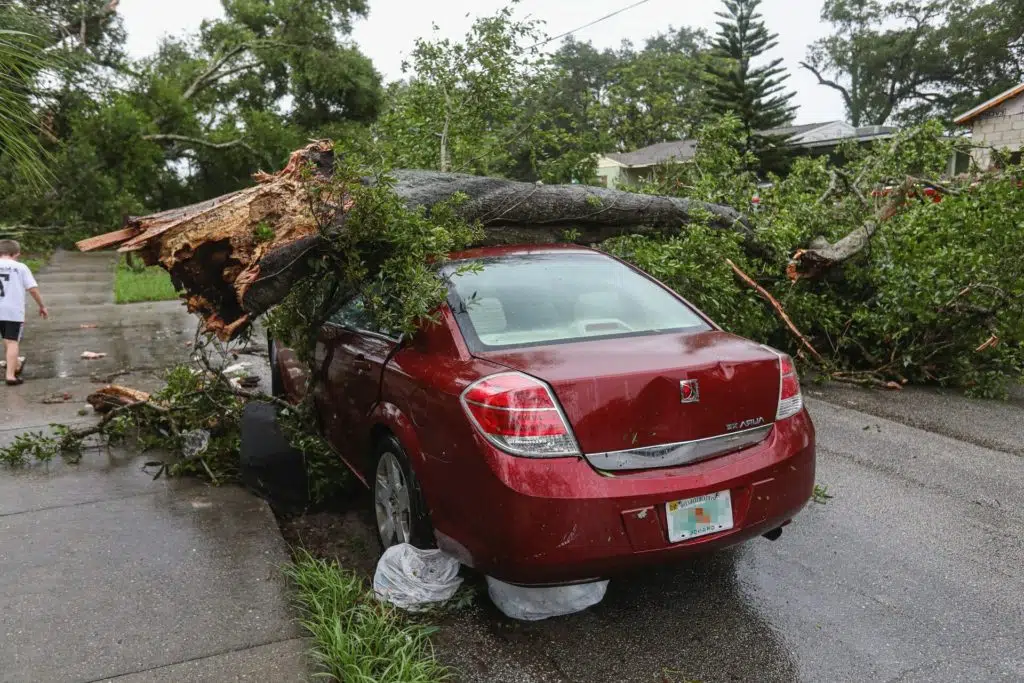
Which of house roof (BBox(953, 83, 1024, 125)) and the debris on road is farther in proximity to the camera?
house roof (BBox(953, 83, 1024, 125))

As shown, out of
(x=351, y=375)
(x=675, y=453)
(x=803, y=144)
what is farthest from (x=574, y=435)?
(x=803, y=144)

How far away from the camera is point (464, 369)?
3074 mm

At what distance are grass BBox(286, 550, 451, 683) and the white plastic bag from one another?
6 centimetres

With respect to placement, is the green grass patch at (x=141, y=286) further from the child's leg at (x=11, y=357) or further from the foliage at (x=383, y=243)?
the foliage at (x=383, y=243)

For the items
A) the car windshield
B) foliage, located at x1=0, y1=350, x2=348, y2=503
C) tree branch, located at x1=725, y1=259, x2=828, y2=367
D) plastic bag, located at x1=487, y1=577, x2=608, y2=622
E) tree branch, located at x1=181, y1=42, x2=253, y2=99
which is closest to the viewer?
plastic bag, located at x1=487, y1=577, x2=608, y2=622

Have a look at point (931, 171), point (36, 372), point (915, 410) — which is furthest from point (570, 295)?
point (36, 372)

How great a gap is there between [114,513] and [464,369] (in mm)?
2357

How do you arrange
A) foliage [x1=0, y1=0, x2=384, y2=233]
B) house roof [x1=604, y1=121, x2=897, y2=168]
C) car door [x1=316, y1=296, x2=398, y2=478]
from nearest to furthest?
car door [x1=316, y1=296, x2=398, y2=478] < foliage [x1=0, y1=0, x2=384, y2=233] < house roof [x1=604, y1=121, x2=897, y2=168]

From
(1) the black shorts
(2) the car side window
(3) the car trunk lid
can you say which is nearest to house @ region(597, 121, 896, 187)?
(1) the black shorts

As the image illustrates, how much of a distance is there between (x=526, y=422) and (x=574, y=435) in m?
0.18

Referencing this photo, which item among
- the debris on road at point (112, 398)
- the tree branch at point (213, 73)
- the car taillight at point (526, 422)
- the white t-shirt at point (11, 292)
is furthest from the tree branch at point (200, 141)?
the car taillight at point (526, 422)

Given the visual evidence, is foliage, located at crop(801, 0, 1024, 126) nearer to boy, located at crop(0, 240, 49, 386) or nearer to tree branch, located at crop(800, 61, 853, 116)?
tree branch, located at crop(800, 61, 853, 116)

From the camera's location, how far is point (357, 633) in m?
2.93

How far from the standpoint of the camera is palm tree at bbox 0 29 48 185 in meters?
2.91
